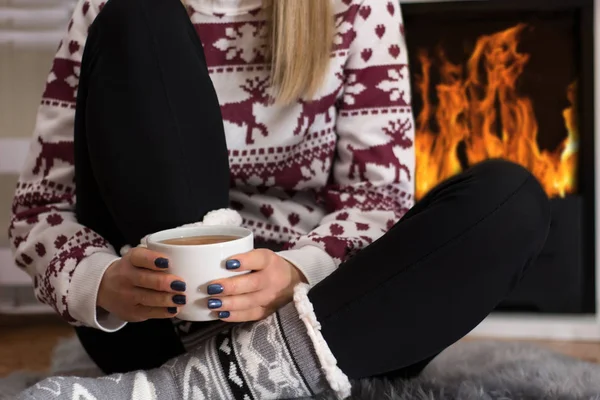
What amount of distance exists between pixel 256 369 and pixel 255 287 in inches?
3.3

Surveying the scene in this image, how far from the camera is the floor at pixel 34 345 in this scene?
54.1 inches

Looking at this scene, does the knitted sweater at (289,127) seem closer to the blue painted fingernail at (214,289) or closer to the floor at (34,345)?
the blue painted fingernail at (214,289)

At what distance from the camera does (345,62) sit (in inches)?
39.4

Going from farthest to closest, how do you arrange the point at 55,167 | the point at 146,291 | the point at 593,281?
the point at 593,281, the point at 55,167, the point at 146,291

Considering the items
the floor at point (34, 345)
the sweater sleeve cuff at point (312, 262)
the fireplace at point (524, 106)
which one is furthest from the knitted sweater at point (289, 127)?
the fireplace at point (524, 106)

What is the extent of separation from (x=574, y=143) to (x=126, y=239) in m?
1.14

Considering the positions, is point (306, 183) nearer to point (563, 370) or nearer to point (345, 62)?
point (345, 62)

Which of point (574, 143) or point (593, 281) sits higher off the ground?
point (574, 143)

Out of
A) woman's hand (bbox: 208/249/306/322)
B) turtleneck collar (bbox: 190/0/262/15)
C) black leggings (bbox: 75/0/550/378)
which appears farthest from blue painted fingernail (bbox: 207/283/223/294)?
turtleneck collar (bbox: 190/0/262/15)

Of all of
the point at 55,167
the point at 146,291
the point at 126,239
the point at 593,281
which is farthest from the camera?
the point at 593,281

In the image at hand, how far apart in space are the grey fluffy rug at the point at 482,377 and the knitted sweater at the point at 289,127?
220 millimetres

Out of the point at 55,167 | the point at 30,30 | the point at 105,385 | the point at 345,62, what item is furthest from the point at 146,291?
the point at 30,30

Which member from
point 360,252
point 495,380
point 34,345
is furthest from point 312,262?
point 34,345

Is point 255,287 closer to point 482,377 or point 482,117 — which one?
point 482,377
